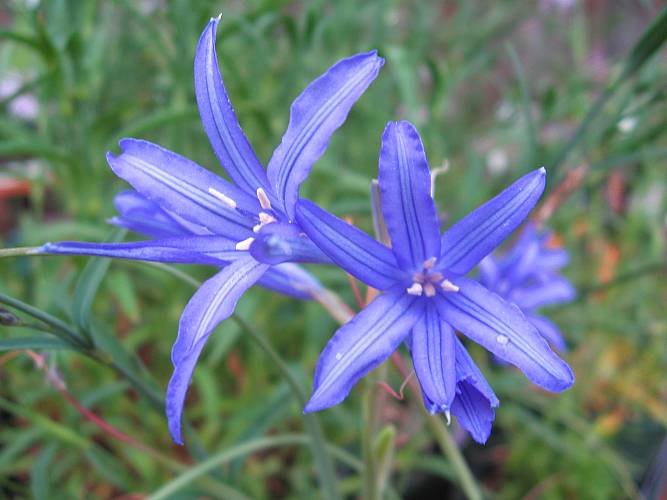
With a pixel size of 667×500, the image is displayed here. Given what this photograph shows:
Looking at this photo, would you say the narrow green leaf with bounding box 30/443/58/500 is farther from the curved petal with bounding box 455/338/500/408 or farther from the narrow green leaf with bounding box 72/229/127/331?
the curved petal with bounding box 455/338/500/408

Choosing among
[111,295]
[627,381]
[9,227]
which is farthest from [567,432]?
[9,227]

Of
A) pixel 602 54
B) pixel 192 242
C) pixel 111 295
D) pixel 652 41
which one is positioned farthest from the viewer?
pixel 602 54

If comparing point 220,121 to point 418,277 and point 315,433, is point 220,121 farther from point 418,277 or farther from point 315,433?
point 315,433

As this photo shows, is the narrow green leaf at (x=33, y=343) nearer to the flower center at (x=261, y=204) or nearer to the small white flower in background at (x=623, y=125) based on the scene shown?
the flower center at (x=261, y=204)

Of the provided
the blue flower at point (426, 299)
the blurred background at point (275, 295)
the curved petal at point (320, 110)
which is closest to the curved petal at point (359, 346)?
the blue flower at point (426, 299)

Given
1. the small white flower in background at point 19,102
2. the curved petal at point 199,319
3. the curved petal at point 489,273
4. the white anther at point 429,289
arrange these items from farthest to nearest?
the small white flower in background at point 19,102, the curved petal at point 489,273, the white anther at point 429,289, the curved petal at point 199,319

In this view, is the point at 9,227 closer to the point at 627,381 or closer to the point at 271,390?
the point at 271,390
